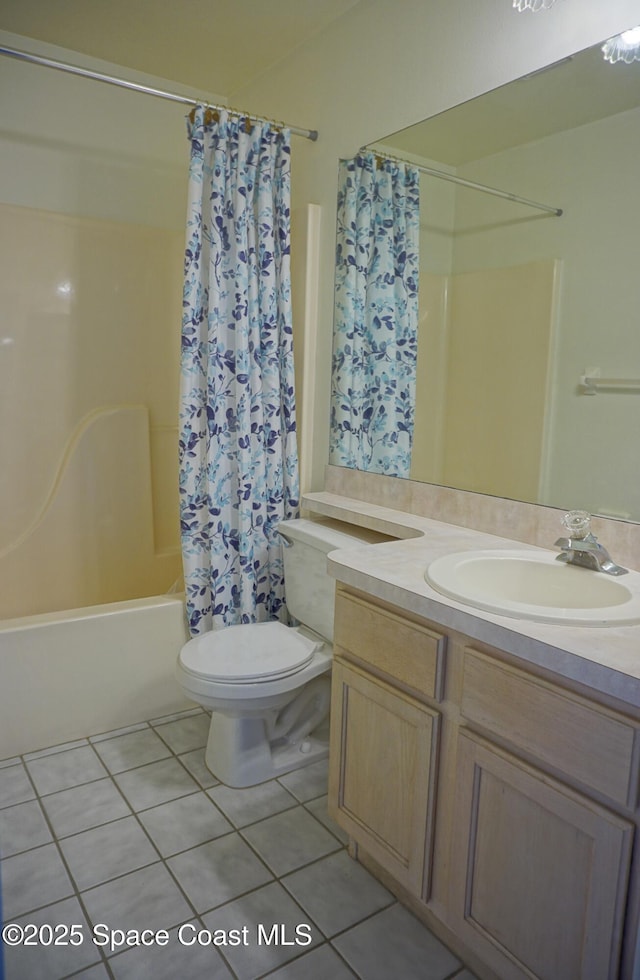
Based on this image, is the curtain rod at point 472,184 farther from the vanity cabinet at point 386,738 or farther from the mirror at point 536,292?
the vanity cabinet at point 386,738

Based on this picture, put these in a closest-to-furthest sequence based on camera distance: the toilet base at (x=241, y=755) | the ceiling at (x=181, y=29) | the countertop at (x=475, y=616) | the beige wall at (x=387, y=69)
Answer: the countertop at (x=475, y=616) → the beige wall at (x=387, y=69) → the toilet base at (x=241, y=755) → the ceiling at (x=181, y=29)

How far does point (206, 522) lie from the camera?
7.50ft

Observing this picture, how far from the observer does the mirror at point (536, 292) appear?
4.88 ft

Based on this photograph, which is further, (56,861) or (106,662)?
(106,662)

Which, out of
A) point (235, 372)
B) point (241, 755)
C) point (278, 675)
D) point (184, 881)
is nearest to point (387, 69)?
point (235, 372)

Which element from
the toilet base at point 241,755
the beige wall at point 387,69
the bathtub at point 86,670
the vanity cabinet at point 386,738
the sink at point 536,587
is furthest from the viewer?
the bathtub at point 86,670

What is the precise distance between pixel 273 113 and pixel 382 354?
1206 millimetres

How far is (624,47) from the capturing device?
144 cm

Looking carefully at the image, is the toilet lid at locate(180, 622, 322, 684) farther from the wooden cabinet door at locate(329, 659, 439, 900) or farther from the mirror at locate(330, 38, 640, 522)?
the mirror at locate(330, 38, 640, 522)

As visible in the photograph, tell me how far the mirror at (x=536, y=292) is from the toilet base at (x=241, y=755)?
0.93 meters

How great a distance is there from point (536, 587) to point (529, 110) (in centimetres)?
119

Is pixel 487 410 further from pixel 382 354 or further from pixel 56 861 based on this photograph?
pixel 56 861

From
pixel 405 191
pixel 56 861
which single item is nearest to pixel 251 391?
pixel 405 191

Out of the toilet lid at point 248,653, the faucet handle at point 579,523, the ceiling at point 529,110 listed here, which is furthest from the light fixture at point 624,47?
the toilet lid at point 248,653
